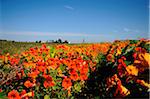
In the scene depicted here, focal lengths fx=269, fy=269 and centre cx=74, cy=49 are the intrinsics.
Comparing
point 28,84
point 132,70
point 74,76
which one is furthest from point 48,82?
point 132,70

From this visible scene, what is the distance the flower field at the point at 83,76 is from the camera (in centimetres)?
398

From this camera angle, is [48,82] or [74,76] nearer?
[48,82]

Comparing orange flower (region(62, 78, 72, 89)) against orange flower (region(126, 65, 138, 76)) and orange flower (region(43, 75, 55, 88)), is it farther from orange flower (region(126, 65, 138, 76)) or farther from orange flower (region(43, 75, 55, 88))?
orange flower (region(126, 65, 138, 76))

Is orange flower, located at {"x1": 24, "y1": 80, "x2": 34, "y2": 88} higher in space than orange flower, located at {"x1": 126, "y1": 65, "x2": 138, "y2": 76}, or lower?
lower

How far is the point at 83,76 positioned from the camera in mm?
5371

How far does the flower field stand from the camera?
13.1 ft

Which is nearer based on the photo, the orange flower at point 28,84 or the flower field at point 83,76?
the flower field at point 83,76

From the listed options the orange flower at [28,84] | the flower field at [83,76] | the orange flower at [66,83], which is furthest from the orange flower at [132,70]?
the orange flower at [28,84]

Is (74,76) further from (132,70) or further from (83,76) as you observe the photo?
(132,70)

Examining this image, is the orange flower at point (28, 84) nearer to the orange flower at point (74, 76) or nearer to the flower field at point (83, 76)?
the flower field at point (83, 76)

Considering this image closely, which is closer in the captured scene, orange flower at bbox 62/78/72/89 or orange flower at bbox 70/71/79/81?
orange flower at bbox 62/78/72/89

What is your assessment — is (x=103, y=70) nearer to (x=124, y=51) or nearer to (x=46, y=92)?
(x=124, y=51)

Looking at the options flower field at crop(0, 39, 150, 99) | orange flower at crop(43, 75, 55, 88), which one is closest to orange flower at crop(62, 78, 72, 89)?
flower field at crop(0, 39, 150, 99)

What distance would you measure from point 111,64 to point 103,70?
1.13ft
